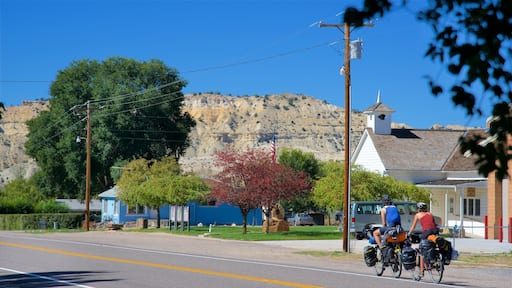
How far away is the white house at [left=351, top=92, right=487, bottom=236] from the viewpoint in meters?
50.6

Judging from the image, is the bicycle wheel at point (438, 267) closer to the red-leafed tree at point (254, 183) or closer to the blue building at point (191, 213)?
the red-leafed tree at point (254, 183)

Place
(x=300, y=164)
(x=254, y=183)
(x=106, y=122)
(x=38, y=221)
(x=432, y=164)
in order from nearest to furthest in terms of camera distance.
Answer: (x=254, y=183), (x=432, y=164), (x=38, y=221), (x=106, y=122), (x=300, y=164)

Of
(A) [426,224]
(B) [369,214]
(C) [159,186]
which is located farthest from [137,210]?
(A) [426,224]

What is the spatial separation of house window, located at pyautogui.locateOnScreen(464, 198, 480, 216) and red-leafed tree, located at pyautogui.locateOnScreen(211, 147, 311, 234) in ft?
36.9

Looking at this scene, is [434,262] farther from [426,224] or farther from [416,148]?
[416,148]

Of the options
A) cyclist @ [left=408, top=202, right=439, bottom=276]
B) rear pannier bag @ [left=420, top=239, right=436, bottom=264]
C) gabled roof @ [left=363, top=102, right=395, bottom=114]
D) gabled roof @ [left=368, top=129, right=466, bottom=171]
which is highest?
gabled roof @ [left=363, top=102, right=395, bottom=114]

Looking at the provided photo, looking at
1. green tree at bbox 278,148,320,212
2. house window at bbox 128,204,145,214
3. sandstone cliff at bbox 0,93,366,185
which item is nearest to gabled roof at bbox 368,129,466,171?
green tree at bbox 278,148,320,212

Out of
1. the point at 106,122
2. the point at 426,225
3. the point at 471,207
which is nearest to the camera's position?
the point at 426,225

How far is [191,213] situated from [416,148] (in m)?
20.1

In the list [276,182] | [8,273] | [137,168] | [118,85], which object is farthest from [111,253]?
[118,85]

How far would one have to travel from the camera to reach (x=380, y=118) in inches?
2422

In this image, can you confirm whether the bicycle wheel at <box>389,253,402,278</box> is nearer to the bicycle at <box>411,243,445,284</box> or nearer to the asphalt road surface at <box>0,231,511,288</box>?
the asphalt road surface at <box>0,231,511,288</box>

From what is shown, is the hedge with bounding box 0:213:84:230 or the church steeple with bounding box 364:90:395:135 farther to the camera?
the hedge with bounding box 0:213:84:230

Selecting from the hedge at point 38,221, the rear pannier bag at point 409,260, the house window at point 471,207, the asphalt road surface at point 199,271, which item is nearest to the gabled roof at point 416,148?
the house window at point 471,207
